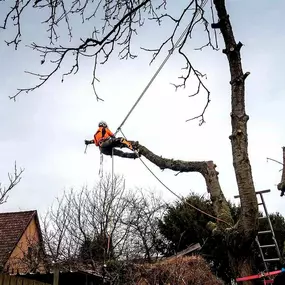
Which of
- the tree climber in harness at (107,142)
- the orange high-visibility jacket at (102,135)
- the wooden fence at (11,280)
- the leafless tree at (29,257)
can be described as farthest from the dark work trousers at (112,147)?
the leafless tree at (29,257)

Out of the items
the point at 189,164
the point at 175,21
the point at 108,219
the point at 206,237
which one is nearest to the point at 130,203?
the point at 108,219

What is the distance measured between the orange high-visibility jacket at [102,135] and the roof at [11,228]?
11.4m

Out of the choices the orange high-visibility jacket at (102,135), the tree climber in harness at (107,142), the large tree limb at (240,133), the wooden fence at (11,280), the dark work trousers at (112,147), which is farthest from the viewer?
the orange high-visibility jacket at (102,135)

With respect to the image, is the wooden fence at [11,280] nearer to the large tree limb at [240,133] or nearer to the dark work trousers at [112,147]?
the dark work trousers at [112,147]

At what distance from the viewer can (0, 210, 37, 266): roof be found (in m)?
18.9

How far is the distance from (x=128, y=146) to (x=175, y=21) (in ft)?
10.8

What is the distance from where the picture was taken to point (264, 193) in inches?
257

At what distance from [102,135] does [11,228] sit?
1469cm

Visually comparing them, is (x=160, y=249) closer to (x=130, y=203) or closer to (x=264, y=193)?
(x=130, y=203)

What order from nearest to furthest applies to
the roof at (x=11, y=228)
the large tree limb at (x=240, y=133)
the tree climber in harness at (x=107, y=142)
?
the large tree limb at (x=240, y=133) → the tree climber in harness at (x=107, y=142) → the roof at (x=11, y=228)

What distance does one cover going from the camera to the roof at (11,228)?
744 inches

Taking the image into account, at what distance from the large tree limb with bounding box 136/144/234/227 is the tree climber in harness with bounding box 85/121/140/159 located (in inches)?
66.8

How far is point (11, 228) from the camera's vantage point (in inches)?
824

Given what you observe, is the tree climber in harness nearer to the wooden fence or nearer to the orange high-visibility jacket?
the orange high-visibility jacket
